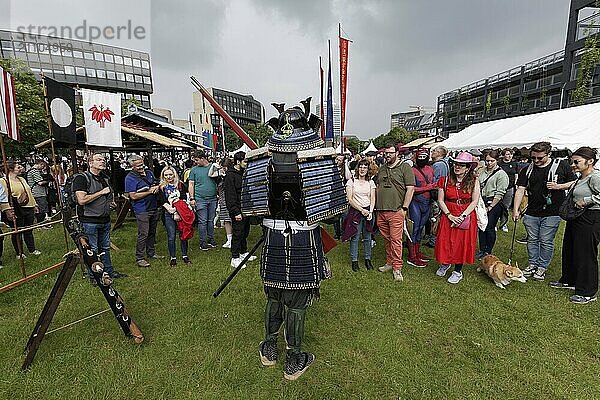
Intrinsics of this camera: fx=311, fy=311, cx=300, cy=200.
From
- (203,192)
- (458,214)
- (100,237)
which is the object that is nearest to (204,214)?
(203,192)

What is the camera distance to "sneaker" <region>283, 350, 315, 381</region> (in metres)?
2.82

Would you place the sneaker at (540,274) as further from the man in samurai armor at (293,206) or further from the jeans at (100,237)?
the jeans at (100,237)

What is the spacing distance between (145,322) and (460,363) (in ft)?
11.4

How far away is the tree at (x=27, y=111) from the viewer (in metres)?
16.5

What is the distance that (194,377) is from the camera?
2830 millimetres

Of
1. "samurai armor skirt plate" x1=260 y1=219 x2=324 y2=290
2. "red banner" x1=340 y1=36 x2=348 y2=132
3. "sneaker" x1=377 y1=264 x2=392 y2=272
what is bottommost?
"sneaker" x1=377 y1=264 x2=392 y2=272

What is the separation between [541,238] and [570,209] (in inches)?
35.1

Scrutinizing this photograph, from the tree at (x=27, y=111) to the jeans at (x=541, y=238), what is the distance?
20.6 metres

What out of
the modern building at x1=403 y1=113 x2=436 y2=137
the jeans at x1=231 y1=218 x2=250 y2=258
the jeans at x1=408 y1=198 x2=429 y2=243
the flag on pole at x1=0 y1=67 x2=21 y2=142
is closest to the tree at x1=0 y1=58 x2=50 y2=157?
the flag on pole at x1=0 y1=67 x2=21 y2=142

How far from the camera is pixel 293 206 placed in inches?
102

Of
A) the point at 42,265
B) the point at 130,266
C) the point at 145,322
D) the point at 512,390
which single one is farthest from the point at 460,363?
the point at 42,265

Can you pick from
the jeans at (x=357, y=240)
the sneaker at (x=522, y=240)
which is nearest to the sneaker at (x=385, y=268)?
the jeans at (x=357, y=240)

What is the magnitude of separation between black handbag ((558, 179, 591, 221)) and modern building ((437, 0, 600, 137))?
27848 millimetres

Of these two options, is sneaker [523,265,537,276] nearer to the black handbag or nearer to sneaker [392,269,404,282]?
the black handbag
